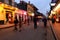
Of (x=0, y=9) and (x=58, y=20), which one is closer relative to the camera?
(x=0, y=9)

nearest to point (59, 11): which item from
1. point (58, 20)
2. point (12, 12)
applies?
point (58, 20)

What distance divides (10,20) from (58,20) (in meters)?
11.2

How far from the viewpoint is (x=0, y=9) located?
39.3m

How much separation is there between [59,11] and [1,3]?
16647 mm

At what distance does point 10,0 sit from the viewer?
164ft

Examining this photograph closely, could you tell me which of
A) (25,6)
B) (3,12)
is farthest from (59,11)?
(25,6)

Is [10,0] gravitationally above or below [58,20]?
above

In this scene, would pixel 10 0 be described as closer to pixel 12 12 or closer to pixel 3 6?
pixel 12 12

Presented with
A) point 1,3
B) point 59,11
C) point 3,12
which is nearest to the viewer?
point 1,3

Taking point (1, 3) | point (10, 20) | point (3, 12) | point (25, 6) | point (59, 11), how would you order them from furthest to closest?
point (25, 6), point (59, 11), point (10, 20), point (3, 12), point (1, 3)

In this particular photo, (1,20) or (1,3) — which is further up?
(1,3)

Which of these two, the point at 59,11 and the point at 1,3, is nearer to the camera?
the point at 1,3

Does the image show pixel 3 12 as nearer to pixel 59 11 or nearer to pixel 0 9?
pixel 0 9

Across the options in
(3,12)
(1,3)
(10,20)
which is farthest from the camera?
(10,20)
